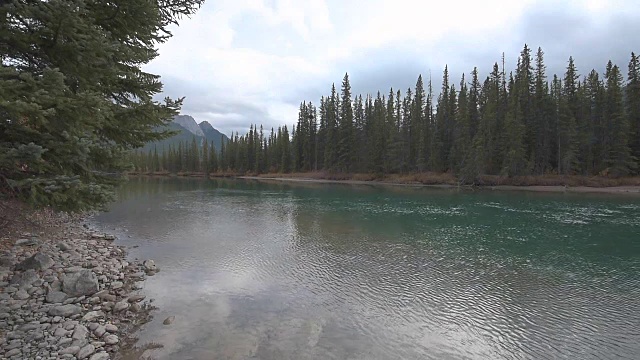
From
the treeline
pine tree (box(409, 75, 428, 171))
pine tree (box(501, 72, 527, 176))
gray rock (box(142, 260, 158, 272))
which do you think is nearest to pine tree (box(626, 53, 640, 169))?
the treeline

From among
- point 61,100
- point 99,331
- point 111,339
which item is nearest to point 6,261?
point 99,331

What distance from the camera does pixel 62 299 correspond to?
28.9ft

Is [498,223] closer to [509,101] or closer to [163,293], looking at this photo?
[163,293]

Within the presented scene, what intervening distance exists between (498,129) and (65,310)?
2722 inches

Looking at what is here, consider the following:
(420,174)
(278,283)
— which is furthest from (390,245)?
(420,174)

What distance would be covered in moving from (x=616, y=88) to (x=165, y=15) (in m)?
75.0

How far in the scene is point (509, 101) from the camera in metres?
65.4

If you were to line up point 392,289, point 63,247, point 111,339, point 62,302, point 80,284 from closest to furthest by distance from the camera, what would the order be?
point 111,339, point 62,302, point 80,284, point 392,289, point 63,247

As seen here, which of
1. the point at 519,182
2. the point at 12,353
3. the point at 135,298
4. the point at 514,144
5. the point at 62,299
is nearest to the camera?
the point at 12,353

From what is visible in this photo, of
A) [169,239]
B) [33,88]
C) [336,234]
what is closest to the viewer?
[33,88]

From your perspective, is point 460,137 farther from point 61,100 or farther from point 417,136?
point 61,100

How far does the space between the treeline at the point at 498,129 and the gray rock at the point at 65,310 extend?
59.8m

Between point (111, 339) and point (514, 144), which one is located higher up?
point (514, 144)

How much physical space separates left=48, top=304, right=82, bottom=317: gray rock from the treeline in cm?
5975
